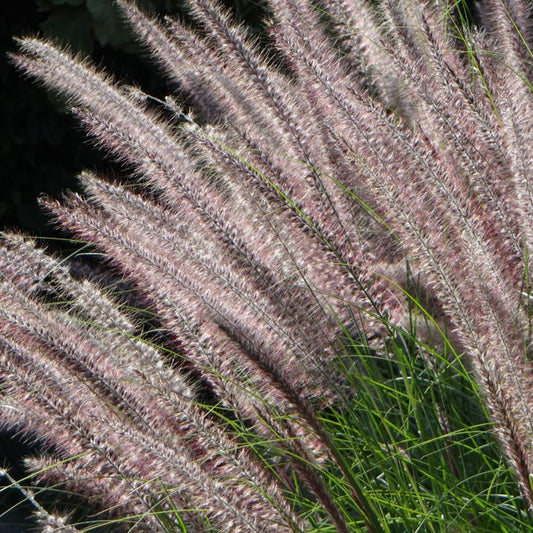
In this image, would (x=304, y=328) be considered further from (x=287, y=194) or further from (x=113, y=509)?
(x=113, y=509)

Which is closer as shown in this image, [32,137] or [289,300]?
[289,300]

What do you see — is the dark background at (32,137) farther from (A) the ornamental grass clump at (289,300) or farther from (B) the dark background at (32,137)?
(A) the ornamental grass clump at (289,300)

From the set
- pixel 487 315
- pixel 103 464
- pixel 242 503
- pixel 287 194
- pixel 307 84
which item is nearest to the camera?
pixel 487 315

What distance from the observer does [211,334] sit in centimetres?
198

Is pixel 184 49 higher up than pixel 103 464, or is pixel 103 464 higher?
pixel 184 49

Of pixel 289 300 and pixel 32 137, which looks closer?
pixel 289 300

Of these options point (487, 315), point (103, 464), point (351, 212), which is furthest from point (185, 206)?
point (487, 315)

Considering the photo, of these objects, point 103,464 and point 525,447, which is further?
point 103,464

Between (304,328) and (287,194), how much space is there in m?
0.31

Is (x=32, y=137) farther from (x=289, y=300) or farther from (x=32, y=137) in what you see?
(x=289, y=300)

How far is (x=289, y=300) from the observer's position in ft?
6.79

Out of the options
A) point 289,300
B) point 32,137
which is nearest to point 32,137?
point 32,137

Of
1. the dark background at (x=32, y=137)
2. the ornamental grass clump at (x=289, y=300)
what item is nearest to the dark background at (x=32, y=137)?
the dark background at (x=32, y=137)

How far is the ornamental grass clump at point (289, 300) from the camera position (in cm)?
188
